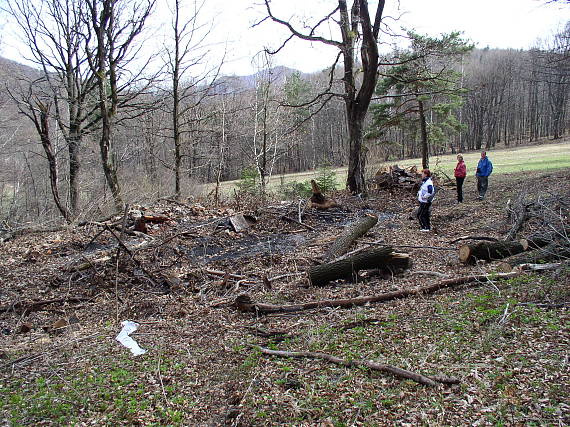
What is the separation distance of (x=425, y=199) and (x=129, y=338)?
7621mm

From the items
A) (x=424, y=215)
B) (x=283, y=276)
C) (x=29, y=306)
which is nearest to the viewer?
(x=29, y=306)

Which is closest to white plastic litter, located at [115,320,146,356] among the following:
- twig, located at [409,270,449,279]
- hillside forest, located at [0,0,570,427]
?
hillside forest, located at [0,0,570,427]

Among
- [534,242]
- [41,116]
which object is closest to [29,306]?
Result: [534,242]

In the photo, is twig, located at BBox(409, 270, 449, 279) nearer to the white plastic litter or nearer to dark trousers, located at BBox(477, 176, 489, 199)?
the white plastic litter

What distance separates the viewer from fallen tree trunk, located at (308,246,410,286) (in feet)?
21.7

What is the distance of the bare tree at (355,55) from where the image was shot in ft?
49.3

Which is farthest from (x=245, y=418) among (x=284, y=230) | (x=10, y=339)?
(x=284, y=230)

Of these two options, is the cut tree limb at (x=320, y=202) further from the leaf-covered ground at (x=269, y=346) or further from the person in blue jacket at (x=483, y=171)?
the person in blue jacket at (x=483, y=171)

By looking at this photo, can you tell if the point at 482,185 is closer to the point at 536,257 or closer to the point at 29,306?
the point at 536,257

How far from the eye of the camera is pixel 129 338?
5.29 meters

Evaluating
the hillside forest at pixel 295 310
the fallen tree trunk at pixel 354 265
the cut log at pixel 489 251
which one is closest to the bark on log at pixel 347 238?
the hillside forest at pixel 295 310

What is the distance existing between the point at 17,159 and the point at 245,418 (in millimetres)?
24884

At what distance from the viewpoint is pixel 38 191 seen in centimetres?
2491

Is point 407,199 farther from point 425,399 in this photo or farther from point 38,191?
point 38,191
